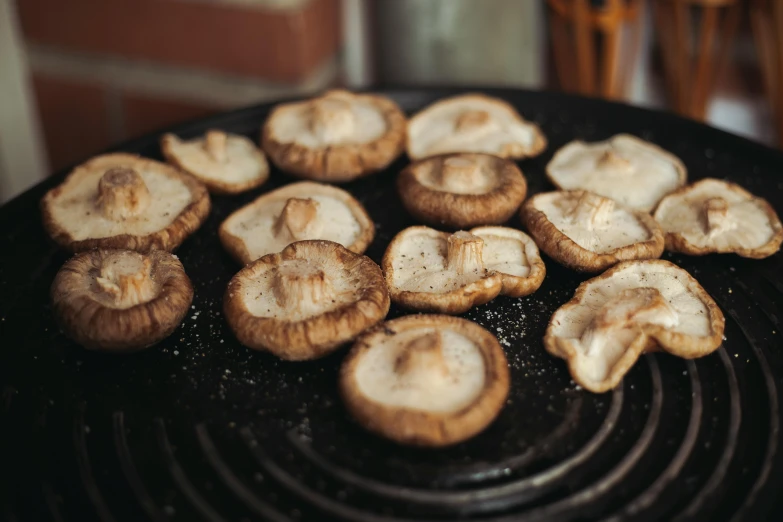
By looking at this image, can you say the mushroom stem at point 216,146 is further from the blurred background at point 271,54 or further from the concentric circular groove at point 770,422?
the concentric circular groove at point 770,422

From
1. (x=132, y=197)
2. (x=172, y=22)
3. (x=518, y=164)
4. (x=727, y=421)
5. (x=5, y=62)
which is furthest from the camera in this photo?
(x=5, y=62)

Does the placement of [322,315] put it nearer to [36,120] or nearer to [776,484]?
[776,484]

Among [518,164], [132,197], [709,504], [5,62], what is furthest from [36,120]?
[709,504]

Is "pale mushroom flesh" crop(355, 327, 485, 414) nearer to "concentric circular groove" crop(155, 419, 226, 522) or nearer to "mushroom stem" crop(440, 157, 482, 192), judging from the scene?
"concentric circular groove" crop(155, 419, 226, 522)

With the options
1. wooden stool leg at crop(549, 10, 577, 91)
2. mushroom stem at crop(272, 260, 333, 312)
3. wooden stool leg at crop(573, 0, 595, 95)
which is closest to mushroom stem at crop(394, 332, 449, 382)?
mushroom stem at crop(272, 260, 333, 312)

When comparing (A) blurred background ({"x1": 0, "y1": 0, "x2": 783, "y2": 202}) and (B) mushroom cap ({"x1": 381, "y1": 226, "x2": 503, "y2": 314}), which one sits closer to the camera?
(B) mushroom cap ({"x1": 381, "y1": 226, "x2": 503, "y2": 314})

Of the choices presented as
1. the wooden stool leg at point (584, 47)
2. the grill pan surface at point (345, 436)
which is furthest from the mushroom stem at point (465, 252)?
the wooden stool leg at point (584, 47)
